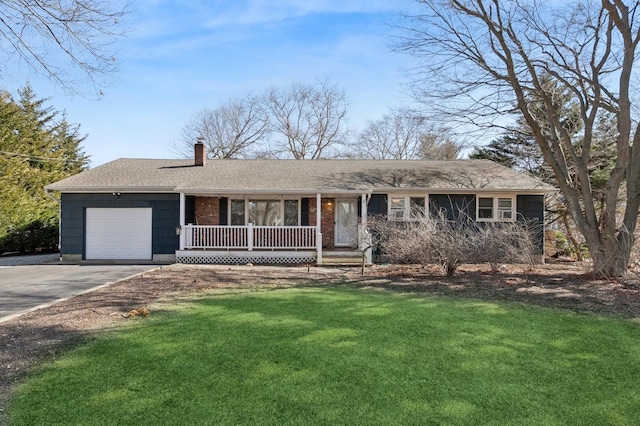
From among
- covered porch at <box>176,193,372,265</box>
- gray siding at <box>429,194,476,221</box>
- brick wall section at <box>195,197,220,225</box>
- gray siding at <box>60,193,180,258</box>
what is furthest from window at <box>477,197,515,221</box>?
A: gray siding at <box>60,193,180,258</box>

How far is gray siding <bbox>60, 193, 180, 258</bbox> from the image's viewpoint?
15195 millimetres

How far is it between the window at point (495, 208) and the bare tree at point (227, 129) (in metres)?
24.9

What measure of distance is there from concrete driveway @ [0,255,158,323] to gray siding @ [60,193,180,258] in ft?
3.95

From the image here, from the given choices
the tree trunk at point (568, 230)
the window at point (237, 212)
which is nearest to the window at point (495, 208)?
the tree trunk at point (568, 230)

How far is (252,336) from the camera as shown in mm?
5207

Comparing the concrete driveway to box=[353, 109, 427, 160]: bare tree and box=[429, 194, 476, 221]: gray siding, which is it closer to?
box=[429, 194, 476, 221]: gray siding

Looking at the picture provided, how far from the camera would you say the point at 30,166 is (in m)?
25.6

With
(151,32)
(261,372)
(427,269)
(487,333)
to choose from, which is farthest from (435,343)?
(151,32)

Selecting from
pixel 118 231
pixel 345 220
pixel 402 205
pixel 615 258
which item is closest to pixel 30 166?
pixel 118 231

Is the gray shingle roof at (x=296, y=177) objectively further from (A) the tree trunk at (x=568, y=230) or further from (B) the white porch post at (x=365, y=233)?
(A) the tree trunk at (x=568, y=230)

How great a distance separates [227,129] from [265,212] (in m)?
22.4

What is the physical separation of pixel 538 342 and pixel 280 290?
16.9 ft

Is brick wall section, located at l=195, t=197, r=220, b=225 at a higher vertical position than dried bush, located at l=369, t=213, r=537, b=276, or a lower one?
higher

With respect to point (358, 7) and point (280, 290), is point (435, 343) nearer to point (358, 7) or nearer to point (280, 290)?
point (280, 290)
